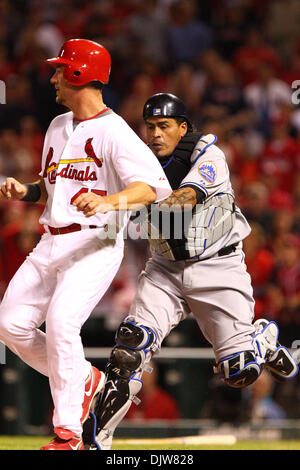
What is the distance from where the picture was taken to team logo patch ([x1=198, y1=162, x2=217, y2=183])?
4.77 metres

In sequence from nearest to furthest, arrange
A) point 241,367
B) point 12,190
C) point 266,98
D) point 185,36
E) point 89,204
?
point 89,204 < point 12,190 < point 241,367 < point 266,98 < point 185,36

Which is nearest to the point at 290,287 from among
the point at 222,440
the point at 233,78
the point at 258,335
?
the point at 222,440

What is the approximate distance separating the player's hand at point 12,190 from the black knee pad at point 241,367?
1.47 m

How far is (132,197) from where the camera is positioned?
399 centimetres

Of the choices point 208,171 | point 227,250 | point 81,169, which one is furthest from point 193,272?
point 81,169

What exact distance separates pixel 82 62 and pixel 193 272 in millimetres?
1363

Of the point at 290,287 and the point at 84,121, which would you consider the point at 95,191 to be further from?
the point at 290,287

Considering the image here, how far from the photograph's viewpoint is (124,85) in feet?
35.5

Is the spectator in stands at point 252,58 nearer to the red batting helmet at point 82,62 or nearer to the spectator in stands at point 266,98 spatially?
the spectator in stands at point 266,98

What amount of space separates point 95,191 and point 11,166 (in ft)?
17.2

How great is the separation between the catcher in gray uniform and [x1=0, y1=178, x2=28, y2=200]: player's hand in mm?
759

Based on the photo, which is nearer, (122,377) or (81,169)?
(81,169)
